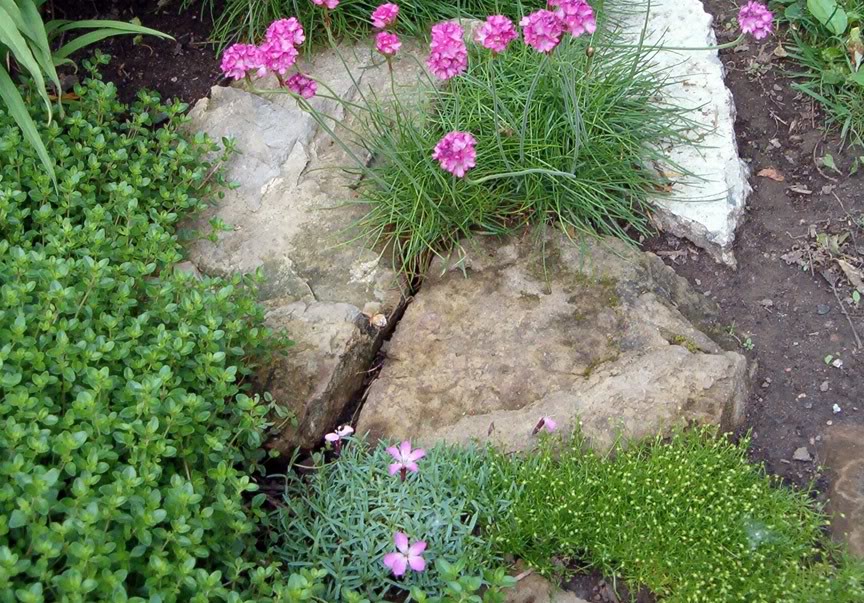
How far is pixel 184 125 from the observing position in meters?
3.88

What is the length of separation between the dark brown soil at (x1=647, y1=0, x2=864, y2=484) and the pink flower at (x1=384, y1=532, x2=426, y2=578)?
134 cm

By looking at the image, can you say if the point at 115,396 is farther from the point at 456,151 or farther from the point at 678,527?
the point at 678,527

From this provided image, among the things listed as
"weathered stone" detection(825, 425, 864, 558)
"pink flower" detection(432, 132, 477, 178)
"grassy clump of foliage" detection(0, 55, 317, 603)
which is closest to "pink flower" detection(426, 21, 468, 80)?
"pink flower" detection(432, 132, 477, 178)

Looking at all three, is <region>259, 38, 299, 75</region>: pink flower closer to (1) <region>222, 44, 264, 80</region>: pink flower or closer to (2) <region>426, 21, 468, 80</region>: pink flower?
(1) <region>222, 44, 264, 80</region>: pink flower

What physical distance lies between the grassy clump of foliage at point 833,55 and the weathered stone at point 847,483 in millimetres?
1549

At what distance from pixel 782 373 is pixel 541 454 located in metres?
1.07

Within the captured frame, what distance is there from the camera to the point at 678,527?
2.71m

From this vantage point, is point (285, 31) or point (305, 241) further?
point (305, 241)

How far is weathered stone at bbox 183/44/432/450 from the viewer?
3096 mm

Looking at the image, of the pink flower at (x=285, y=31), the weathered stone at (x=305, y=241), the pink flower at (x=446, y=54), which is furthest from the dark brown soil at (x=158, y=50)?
the pink flower at (x=446, y=54)

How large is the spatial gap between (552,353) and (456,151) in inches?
32.0

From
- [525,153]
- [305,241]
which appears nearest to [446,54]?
[525,153]

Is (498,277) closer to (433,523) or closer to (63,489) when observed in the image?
(433,523)

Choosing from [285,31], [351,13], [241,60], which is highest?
[285,31]
